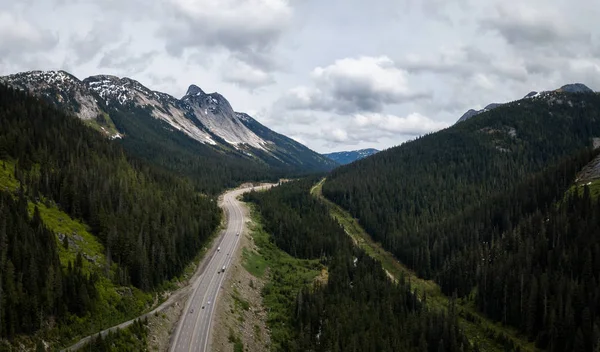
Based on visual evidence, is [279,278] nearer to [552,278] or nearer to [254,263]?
[254,263]

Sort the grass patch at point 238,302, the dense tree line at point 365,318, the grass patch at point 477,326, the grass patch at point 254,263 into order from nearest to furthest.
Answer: the dense tree line at point 365,318
the grass patch at point 238,302
the grass patch at point 477,326
the grass patch at point 254,263

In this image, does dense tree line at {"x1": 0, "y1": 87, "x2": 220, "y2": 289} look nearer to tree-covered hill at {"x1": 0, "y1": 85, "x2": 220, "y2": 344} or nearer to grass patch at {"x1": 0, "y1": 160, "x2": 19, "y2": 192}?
tree-covered hill at {"x1": 0, "y1": 85, "x2": 220, "y2": 344}

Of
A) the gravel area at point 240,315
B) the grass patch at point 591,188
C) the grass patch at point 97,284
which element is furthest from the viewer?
the grass patch at point 591,188

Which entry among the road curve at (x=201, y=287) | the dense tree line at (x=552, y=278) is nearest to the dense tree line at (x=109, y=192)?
the road curve at (x=201, y=287)

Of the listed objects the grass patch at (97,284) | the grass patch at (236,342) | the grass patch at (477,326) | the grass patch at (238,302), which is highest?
the grass patch at (97,284)

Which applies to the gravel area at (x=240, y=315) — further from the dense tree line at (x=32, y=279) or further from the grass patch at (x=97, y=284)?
the dense tree line at (x=32, y=279)

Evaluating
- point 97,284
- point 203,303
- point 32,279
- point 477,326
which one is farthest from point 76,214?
point 477,326

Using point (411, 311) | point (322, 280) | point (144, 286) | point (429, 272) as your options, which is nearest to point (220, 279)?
point (144, 286)
